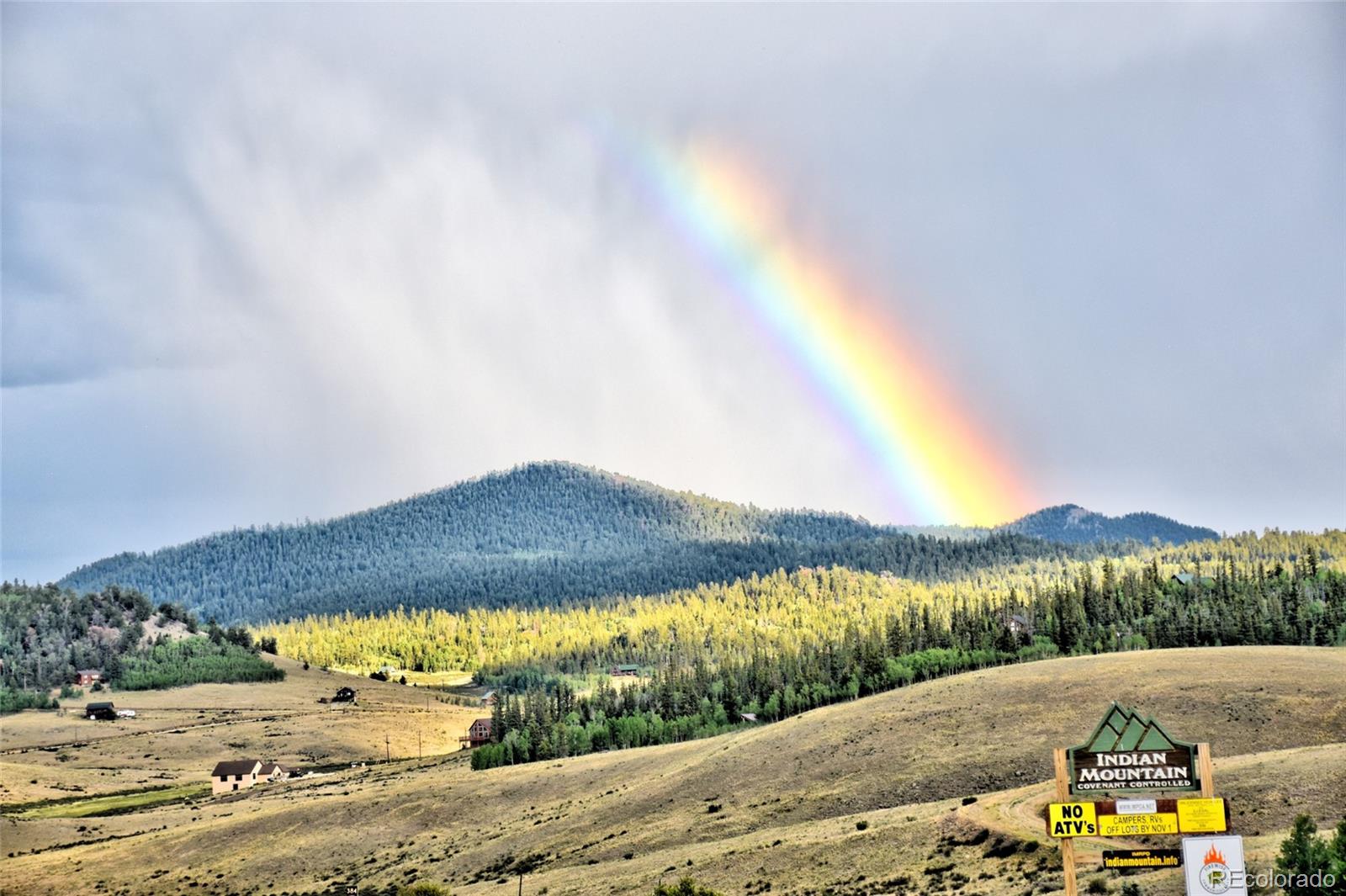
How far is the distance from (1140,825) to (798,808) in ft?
192

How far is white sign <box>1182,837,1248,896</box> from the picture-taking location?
139 ft

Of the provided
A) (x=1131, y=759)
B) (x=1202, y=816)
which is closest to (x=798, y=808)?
(x=1131, y=759)

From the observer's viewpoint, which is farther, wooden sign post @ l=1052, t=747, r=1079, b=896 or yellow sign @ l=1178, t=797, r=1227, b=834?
wooden sign post @ l=1052, t=747, r=1079, b=896

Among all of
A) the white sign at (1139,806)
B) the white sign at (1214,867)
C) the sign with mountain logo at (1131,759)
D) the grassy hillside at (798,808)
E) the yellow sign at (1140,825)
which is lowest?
the grassy hillside at (798,808)

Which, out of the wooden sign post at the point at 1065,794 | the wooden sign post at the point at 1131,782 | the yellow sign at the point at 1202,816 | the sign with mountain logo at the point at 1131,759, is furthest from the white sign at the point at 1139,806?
the wooden sign post at the point at 1065,794

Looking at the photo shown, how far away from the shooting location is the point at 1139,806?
148 ft

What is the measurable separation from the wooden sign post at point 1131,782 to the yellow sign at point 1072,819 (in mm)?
32

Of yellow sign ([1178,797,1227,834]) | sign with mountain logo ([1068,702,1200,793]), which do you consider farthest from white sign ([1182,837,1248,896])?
sign with mountain logo ([1068,702,1200,793])

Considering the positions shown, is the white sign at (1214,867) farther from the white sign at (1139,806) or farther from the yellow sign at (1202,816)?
the white sign at (1139,806)

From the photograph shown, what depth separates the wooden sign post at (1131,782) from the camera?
44938 mm

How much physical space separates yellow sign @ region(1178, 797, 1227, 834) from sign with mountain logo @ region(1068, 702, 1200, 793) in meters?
1.34

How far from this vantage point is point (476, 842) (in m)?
110

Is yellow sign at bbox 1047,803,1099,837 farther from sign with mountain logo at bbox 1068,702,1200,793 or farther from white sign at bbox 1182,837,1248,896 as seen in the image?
white sign at bbox 1182,837,1248,896

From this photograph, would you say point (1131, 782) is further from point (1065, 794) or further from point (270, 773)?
point (270, 773)
